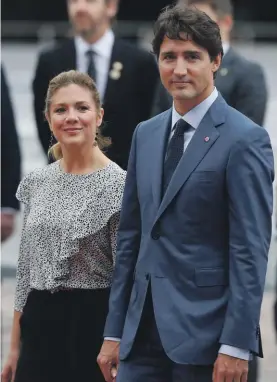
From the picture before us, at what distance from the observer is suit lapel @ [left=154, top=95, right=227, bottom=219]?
338cm

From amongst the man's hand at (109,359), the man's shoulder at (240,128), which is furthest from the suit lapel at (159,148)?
the man's hand at (109,359)

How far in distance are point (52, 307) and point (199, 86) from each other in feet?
3.31

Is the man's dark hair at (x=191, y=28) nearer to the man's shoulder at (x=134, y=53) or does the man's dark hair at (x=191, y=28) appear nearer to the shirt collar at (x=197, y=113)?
the shirt collar at (x=197, y=113)

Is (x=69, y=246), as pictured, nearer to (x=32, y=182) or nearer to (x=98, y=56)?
(x=32, y=182)

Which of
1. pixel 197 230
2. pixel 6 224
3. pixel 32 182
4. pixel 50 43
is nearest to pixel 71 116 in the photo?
pixel 32 182

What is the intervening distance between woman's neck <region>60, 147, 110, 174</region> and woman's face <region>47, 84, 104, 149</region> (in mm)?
36

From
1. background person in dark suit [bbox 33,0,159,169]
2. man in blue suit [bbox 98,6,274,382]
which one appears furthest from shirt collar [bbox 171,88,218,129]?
background person in dark suit [bbox 33,0,159,169]

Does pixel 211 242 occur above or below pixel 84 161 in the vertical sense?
below

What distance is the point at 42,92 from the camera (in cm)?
601

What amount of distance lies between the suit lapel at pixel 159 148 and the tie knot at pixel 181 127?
0.06 metres

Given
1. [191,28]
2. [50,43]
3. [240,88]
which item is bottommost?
[191,28]

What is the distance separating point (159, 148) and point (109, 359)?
0.70m

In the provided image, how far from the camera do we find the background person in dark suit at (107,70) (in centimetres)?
578

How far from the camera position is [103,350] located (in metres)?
3.61
